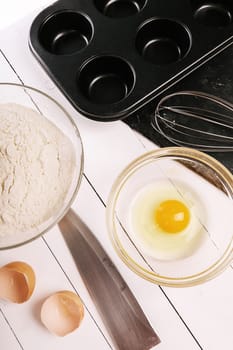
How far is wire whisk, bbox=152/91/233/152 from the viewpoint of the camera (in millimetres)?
1152

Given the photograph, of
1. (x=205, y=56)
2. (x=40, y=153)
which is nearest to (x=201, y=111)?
(x=205, y=56)

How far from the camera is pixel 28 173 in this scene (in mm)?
979

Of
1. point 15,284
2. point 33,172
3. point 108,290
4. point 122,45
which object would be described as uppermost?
point 122,45

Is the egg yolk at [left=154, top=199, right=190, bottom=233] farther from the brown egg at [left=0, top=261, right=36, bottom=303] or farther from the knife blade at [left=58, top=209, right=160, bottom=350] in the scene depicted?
the brown egg at [left=0, top=261, right=36, bottom=303]

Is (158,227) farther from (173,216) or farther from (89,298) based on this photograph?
(89,298)

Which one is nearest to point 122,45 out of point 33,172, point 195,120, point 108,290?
point 195,120

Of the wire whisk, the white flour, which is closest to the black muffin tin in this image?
the wire whisk

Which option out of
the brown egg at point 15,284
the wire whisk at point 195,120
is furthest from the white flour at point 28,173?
the wire whisk at point 195,120

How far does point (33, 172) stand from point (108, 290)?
289 mm

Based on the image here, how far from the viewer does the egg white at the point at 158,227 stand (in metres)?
1.07

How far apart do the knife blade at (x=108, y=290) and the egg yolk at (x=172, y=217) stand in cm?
13

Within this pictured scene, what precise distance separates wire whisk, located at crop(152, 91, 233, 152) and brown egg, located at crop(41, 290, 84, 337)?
1.32ft

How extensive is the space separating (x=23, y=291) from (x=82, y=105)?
406 mm

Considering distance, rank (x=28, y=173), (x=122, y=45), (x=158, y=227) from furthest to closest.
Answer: (x=122, y=45) → (x=158, y=227) → (x=28, y=173)
